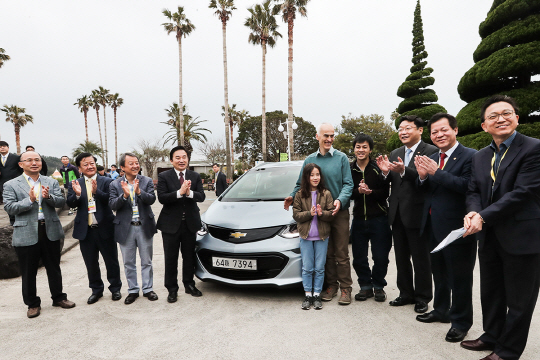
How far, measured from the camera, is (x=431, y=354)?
280 centimetres

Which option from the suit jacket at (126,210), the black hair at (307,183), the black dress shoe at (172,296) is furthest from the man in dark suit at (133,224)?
the black hair at (307,183)

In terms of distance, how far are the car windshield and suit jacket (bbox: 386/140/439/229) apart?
4.92ft

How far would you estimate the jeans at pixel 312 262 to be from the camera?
392 centimetres

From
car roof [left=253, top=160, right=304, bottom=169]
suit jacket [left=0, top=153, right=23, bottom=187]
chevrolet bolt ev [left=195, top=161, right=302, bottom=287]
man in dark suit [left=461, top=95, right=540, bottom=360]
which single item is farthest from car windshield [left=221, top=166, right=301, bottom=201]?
suit jacket [left=0, top=153, right=23, bottom=187]

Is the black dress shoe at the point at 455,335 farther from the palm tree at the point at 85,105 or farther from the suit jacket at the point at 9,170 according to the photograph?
the palm tree at the point at 85,105

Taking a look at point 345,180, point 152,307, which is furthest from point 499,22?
point 152,307

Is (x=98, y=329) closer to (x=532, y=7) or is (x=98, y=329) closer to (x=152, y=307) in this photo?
(x=152, y=307)

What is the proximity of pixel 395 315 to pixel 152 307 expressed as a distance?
2716mm

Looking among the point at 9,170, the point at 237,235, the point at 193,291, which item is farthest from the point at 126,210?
the point at 9,170

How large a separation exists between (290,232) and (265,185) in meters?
1.32

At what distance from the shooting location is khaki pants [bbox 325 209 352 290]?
13.2 feet

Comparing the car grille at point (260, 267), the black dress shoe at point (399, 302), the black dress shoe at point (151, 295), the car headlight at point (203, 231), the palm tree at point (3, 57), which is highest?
the palm tree at point (3, 57)

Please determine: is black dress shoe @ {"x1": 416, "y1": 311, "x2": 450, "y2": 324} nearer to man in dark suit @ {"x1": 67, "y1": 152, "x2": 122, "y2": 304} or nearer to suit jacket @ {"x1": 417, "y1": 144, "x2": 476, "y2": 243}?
suit jacket @ {"x1": 417, "y1": 144, "x2": 476, "y2": 243}

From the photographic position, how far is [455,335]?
3020mm
